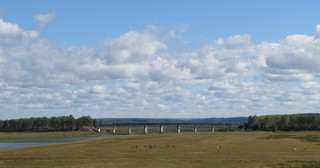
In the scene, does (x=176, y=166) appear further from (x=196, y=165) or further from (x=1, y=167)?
(x=1, y=167)

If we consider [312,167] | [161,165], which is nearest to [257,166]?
[312,167]

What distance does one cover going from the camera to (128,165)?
2116 inches

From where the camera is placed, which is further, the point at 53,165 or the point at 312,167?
the point at 53,165

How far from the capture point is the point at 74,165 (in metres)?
54.0

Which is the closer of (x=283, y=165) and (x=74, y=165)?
(x=283, y=165)

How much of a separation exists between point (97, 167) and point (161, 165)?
21.3ft

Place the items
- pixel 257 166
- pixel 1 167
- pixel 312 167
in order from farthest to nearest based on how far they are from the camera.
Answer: pixel 1 167 → pixel 257 166 → pixel 312 167

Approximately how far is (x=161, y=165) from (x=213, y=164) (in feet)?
17.9

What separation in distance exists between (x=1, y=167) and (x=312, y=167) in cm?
3098

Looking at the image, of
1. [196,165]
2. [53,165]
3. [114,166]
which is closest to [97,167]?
[114,166]

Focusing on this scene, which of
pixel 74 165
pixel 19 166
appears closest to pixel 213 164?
pixel 74 165

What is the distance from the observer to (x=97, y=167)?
51719 millimetres

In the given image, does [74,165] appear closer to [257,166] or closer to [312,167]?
[257,166]

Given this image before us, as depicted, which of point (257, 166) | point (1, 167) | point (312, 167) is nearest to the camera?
point (312, 167)
